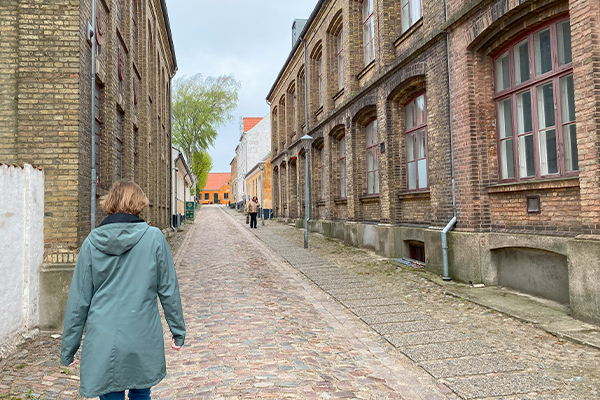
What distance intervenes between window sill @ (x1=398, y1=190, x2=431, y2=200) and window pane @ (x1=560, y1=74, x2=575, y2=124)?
376 cm

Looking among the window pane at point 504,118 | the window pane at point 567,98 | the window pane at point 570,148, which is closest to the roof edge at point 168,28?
the window pane at point 504,118

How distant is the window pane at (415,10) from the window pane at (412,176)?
3534 mm

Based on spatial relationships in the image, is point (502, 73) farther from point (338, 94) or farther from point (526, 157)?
point (338, 94)

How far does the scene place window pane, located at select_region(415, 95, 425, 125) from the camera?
32.8 ft

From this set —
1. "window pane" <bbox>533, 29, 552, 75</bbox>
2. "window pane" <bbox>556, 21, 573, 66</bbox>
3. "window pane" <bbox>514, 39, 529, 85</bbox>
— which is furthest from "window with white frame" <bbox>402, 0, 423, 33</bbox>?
"window pane" <bbox>556, 21, 573, 66</bbox>

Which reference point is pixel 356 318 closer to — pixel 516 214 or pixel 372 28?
pixel 516 214

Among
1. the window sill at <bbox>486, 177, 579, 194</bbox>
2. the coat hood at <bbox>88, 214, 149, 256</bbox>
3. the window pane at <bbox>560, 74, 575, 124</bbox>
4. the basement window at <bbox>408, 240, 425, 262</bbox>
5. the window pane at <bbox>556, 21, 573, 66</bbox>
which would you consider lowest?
the basement window at <bbox>408, 240, 425, 262</bbox>

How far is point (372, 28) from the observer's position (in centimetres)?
1295

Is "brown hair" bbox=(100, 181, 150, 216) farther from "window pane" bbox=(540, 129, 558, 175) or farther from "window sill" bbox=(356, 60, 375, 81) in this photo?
"window sill" bbox=(356, 60, 375, 81)

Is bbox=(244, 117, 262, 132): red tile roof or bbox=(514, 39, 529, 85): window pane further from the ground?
bbox=(244, 117, 262, 132): red tile roof

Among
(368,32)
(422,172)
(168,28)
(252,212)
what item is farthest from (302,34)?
(422,172)

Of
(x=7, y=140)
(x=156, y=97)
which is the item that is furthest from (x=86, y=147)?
(x=156, y=97)

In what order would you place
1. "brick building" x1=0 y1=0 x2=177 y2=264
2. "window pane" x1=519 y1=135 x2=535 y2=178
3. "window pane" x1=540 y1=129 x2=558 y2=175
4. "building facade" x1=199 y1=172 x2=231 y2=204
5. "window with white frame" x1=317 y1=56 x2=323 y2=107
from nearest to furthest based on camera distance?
"brick building" x1=0 y1=0 x2=177 y2=264
"window pane" x1=540 y1=129 x2=558 y2=175
"window pane" x1=519 y1=135 x2=535 y2=178
"window with white frame" x1=317 y1=56 x2=323 y2=107
"building facade" x1=199 y1=172 x2=231 y2=204

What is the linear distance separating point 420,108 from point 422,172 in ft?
5.09
